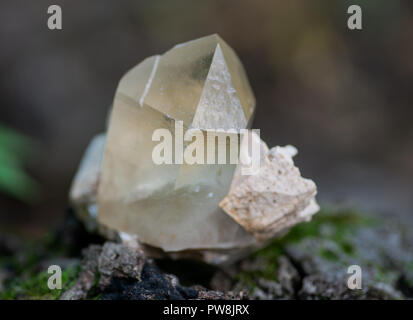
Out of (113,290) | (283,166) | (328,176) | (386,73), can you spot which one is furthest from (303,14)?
(113,290)

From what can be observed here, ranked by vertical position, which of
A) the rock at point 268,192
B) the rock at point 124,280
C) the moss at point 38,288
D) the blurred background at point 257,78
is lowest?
the moss at point 38,288

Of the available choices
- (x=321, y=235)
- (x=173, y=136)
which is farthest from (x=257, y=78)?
(x=173, y=136)

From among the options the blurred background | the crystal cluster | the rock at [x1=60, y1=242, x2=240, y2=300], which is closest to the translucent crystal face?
the crystal cluster

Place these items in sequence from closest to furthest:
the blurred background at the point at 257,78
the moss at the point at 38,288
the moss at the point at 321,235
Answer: the moss at the point at 38,288
the moss at the point at 321,235
the blurred background at the point at 257,78

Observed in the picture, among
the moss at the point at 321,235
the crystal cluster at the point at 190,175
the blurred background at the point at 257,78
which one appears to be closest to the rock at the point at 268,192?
the crystal cluster at the point at 190,175

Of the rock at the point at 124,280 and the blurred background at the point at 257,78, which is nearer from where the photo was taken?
the rock at the point at 124,280

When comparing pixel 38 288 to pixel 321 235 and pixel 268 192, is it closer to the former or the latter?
pixel 268 192

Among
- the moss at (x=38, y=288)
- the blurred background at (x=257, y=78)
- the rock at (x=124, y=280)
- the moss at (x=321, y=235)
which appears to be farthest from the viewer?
the blurred background at (x=257, y=78)

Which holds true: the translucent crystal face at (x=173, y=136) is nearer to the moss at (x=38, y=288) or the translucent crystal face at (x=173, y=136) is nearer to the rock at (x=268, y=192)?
the rock at (x=268, y=192)
